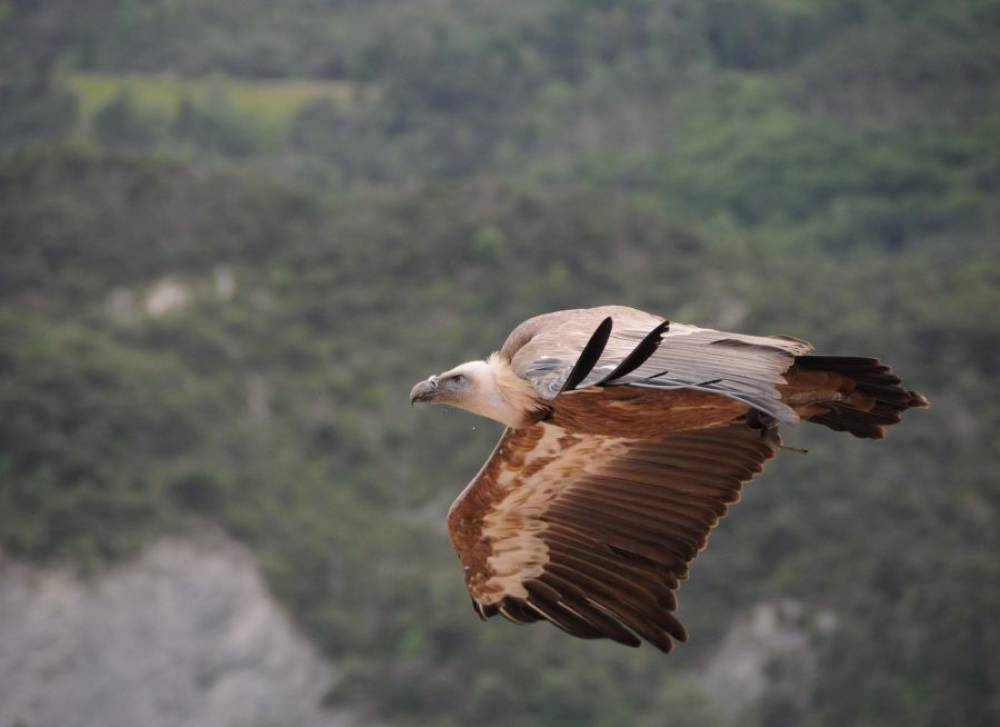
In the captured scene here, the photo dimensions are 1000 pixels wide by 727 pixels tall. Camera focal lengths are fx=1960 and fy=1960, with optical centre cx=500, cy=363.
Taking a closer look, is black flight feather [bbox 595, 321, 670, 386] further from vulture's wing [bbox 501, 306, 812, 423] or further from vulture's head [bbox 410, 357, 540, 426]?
vulture's head [bbox 410, 357, 540, 426]

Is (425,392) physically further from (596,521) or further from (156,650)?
(156,650)

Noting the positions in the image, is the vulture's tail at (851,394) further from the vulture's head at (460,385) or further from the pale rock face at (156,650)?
the pale rock face at (156,650)

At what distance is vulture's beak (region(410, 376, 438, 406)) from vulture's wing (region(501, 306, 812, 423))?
488 millimetres

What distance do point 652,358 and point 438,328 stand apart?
24.5 m

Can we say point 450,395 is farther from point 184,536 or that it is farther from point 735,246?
point 735,246

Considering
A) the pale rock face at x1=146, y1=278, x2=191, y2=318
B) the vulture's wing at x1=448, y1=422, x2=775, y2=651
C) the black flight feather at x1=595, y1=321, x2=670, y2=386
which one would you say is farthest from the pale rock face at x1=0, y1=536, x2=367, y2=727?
the black flight feather at x1=595, y1=321, x2=670, y2=386

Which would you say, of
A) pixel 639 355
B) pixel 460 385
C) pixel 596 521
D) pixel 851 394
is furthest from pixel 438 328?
pixel 639 355

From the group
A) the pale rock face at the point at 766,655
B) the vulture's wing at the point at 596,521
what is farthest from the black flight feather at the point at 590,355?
the pale rock face at the point at 766,655

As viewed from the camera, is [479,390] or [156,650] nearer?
[479,390]

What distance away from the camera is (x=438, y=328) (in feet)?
104

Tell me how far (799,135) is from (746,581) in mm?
18403

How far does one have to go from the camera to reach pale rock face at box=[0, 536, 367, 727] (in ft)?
74.9

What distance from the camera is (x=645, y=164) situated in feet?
145

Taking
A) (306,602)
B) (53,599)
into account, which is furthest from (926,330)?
(53,599)
